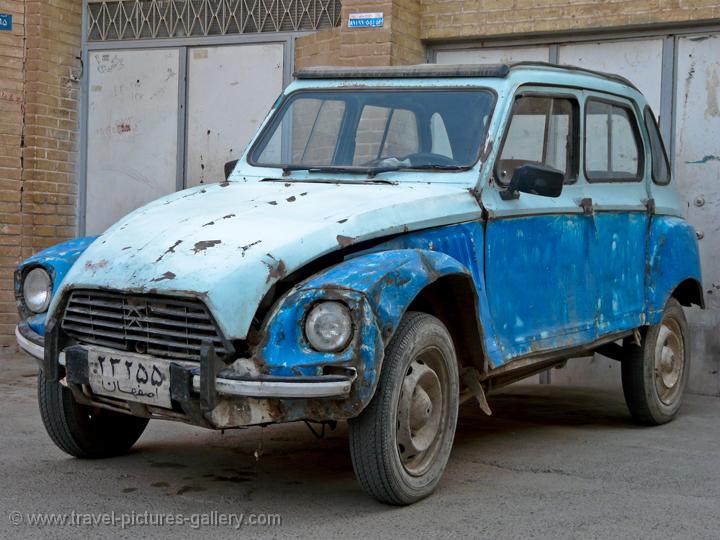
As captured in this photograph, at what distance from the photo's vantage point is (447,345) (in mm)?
4770

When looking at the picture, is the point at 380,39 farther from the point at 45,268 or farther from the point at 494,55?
the point at 45,268

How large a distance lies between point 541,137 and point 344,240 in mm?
1711

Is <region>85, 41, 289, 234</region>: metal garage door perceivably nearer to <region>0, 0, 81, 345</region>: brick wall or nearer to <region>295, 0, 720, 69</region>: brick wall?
<region>0, 0, 81, 345</region>: brick wall

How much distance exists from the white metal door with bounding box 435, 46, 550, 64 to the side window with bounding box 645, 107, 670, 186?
2.09 m

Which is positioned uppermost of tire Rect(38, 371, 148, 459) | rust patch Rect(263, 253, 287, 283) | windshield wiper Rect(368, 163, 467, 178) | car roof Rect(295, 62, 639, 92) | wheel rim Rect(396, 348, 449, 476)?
car roof Rect(295, 62, 639, 92)

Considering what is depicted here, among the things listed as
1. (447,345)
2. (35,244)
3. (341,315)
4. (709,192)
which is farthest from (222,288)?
(35,244)

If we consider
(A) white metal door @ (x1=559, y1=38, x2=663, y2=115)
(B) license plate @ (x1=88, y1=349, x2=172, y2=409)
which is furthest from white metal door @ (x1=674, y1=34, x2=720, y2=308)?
(B) license plate @ (x1=88, y1=349, x2=172, y2=409)

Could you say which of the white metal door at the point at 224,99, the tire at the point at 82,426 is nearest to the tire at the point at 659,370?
the tire at the point at 82,426

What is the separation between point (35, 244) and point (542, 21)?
4.82 metres

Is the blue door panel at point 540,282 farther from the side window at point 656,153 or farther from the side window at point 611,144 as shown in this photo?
the side window at point 656,153

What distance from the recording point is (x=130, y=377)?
14.4ft

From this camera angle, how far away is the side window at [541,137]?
5523mm

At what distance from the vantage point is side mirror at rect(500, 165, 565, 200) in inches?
205

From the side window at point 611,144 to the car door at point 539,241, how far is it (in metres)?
0.15
